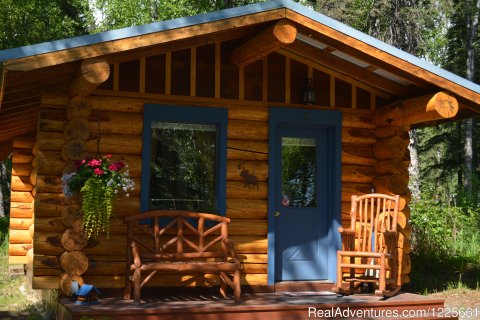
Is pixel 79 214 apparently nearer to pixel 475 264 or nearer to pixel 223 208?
pixel 223 208

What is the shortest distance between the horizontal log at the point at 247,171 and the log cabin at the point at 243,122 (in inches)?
0.5

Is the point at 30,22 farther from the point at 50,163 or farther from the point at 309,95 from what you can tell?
the point at 309,95

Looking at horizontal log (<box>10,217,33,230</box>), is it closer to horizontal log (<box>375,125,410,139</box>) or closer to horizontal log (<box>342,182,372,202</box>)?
horizontal log (<box>342,182,372,202</box>)

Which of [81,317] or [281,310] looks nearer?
[81,317]

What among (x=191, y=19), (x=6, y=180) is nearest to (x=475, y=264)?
(x=191, y=19)

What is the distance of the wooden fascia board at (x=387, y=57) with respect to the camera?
263 inches

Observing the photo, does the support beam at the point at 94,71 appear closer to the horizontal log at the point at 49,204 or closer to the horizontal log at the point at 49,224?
the horizontal log at the point at 49,204

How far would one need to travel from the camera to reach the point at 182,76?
7.44 metres

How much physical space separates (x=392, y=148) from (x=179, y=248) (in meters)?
3.10

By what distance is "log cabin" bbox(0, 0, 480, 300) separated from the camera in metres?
6.55

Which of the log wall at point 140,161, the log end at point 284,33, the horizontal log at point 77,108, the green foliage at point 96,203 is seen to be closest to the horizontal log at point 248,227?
Answer: the log wall at point 140,161

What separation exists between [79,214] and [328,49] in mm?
3572

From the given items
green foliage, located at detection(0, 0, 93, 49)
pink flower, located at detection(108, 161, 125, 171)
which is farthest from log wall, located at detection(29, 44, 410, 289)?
green foliage, located at detection(0, 0, 93, 49)

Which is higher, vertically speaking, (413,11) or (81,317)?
(413,11)
